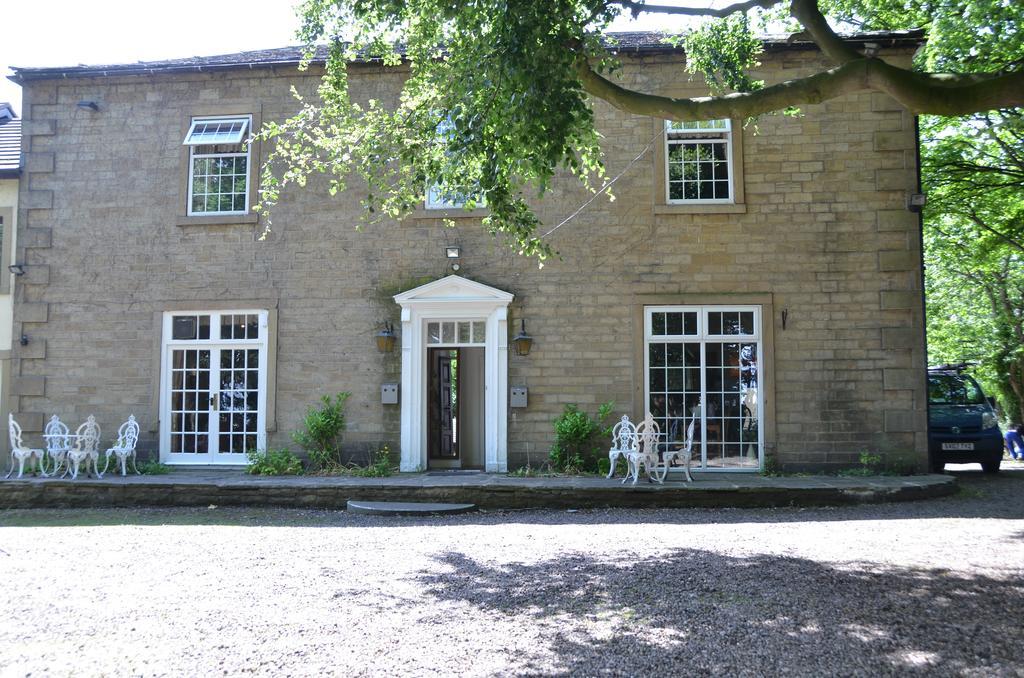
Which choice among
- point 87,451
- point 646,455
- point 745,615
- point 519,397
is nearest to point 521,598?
point 745,615

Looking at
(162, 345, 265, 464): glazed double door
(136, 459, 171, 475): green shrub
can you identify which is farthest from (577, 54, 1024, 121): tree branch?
(136, 459, 171, 475): green shrub

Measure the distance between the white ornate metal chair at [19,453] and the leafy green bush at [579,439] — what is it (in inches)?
285

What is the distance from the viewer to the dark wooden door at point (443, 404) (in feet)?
42.7

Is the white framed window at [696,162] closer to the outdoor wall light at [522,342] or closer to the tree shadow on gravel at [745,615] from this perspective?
the outdoor wall light at [522,342]

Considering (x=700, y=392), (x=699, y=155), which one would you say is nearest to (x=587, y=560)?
(x=700, y=392)

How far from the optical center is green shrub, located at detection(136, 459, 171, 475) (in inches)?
465

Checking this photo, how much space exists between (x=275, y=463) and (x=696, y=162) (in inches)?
300

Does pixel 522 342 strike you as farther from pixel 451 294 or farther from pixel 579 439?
pixel 579 439

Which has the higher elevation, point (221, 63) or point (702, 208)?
point (221, 63)

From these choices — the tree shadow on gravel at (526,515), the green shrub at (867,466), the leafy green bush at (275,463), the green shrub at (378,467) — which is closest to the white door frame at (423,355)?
the green shrub at (378,467)

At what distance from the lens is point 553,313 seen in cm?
1182

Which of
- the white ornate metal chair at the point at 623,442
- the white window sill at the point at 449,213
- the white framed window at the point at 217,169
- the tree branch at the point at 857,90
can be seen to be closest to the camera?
the tree branch at the point at 857,90

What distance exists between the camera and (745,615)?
4.86m

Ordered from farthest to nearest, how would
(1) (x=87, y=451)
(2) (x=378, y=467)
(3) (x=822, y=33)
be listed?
(2) (x=378, y=467)
(1) (x=87, y=451)
(3) (x=822, y=33)
